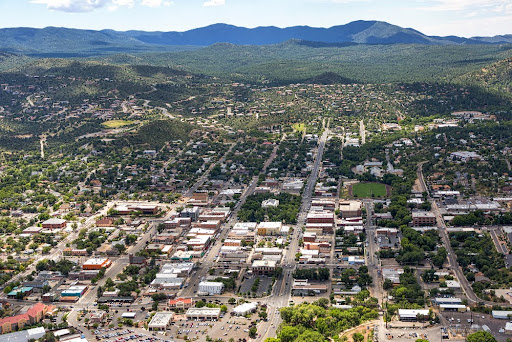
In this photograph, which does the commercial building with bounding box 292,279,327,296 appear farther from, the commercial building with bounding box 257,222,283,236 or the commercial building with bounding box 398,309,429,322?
the commercial building with bounding box 257,222,283,236

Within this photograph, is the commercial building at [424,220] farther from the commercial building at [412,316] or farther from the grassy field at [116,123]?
the grassy field at [116,123]

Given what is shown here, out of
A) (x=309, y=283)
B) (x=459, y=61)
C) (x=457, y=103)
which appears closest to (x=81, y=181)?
(x=309, y=283)

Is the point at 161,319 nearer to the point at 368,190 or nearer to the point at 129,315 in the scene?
the point at 129,315

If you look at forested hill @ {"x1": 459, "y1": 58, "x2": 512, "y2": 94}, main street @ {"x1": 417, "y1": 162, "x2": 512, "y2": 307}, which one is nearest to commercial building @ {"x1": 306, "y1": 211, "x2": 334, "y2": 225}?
main street @ {"x1": 417, "y1": 162, "x2": 512, "y2": 307}

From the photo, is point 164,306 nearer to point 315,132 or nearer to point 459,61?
point 315,132

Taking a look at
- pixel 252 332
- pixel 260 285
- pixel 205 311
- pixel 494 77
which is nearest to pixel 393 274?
pixel 260 285

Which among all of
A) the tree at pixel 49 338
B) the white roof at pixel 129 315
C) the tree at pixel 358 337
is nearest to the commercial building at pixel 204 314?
the white roof at pixel 129 315
